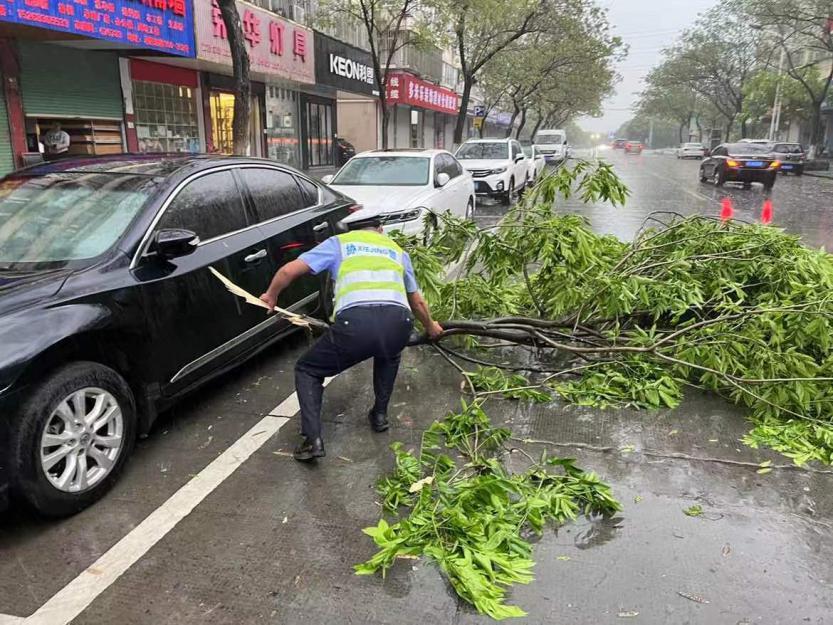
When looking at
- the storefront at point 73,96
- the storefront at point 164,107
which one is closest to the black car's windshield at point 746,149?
the storefront at point 164,107

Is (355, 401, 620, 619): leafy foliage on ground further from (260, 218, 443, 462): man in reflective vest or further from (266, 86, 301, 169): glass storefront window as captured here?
(266, 86, 301, 169): glass storefront window

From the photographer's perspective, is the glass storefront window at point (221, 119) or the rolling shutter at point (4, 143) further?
the glass storefront window at point (221, 119)

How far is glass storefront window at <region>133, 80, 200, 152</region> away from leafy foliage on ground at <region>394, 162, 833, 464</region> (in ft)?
38.1

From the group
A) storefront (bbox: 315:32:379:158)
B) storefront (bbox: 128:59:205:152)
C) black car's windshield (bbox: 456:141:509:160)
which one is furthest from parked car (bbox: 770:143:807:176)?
storefront (bbox: 128:59:205:152)

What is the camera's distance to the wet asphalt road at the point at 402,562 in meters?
2.64

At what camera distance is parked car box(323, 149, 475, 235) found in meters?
8.47

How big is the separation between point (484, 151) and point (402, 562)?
1630 cm

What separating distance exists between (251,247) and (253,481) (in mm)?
1700

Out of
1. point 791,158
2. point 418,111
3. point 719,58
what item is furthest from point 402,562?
point 719,58

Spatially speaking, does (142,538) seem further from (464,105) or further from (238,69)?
(464,105)

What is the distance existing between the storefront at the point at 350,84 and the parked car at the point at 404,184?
11.1m

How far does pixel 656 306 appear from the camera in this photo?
499 cm

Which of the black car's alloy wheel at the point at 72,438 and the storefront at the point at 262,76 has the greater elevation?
the storefront at the point at 262,76

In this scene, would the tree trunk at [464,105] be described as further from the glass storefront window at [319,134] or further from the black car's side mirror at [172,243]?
the black car's side mirror at [172,243]
